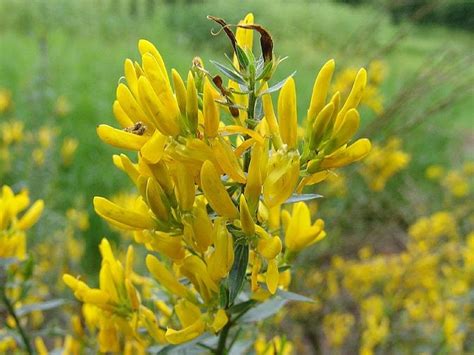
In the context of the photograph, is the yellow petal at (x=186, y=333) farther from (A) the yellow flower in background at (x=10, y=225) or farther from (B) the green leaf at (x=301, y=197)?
(A) the yellow flower in background at (x=10, y=225)

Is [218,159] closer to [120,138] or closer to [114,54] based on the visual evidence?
[120,138]

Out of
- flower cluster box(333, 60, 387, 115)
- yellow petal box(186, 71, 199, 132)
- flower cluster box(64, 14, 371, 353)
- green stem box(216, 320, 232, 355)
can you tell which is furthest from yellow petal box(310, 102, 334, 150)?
flower cluster box(333, 60, 387, 115)

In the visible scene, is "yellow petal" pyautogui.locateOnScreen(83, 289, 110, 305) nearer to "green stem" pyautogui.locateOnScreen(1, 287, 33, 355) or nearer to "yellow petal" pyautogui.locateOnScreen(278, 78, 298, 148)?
"green stem" pyautogui.locateOnScreen(1, 287, 33, 355)

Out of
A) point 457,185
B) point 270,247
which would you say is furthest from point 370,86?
point 270,247

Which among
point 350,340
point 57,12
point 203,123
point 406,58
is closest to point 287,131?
point 203,123

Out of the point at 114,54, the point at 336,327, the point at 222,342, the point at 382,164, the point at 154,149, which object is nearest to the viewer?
the point at 154,149

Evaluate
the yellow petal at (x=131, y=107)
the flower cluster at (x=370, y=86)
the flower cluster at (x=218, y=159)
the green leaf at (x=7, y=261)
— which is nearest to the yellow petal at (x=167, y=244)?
the flower cluster at (x=218, y=159)

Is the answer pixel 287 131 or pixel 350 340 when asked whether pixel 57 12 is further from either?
pixel 287 131
